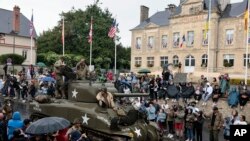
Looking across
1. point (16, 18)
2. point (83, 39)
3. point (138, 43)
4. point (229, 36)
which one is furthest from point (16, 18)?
point (229, 36)

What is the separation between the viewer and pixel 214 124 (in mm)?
15539

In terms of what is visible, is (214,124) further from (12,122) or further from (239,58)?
(239,58)

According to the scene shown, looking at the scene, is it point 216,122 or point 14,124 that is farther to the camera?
point 216,122

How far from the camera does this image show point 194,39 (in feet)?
155

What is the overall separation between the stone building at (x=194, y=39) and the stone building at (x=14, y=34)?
16.9 metres

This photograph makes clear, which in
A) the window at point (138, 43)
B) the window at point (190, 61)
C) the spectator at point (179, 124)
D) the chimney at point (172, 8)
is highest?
the chimney at point (172, 8)

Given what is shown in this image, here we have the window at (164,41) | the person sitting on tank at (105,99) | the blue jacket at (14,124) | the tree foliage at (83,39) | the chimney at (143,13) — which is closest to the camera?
the blue jacket at (14,124)

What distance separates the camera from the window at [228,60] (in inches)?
1748

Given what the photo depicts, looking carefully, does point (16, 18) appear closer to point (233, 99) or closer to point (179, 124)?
point (233, 99)

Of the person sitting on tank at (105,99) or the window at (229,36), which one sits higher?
the window at (229,36)

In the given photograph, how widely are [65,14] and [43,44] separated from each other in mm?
6377

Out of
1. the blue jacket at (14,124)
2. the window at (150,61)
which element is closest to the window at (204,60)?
the window at (150,61)

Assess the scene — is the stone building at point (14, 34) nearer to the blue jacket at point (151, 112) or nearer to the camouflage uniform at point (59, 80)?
the blue jacket at point (151, 112)

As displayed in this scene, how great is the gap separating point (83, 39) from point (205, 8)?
21.7m
